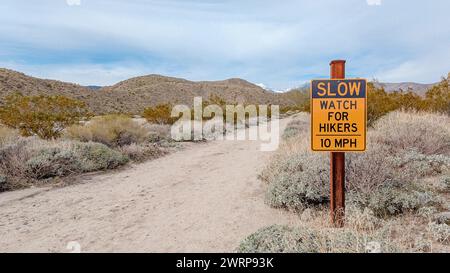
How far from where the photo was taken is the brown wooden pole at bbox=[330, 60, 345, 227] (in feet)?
13.3

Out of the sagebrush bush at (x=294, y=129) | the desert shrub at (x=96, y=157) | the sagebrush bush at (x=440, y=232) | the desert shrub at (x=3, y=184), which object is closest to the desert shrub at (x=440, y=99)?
the sagebrush bush at (x=294, y=129)

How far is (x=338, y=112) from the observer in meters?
4.01

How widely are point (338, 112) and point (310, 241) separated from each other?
1.68 m

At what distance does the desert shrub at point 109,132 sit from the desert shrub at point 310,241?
10.0m

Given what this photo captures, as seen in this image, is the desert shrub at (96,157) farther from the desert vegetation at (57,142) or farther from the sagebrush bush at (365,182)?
the sagebrush bush at (365,182)

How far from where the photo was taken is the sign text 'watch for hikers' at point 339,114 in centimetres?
394

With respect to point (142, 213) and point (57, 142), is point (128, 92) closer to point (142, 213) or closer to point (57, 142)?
point (57, 142)

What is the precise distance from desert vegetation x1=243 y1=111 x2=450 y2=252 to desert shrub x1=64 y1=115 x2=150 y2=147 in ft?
24.8

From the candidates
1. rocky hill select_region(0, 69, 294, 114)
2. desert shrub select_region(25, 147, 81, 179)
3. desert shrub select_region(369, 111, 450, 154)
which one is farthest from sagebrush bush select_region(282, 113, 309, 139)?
rocky hill select_region(0, 69, 294, 114)

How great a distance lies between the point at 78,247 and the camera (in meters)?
4.25
